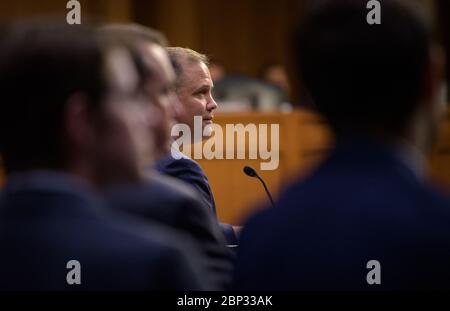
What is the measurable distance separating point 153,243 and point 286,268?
17cm

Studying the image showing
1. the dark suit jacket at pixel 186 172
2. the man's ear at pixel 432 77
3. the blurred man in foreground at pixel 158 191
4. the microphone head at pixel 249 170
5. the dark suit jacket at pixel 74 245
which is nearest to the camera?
the dark suit jacket at pixel 74 245

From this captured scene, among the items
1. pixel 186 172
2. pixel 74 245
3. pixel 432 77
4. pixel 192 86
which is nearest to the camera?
pixel 74 245

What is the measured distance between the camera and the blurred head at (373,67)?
1.09m

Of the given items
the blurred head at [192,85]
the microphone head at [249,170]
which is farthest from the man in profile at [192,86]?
the microphone head at [249,170]

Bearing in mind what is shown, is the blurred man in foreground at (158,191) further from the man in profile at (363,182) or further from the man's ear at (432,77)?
the man's ear at (432,77)

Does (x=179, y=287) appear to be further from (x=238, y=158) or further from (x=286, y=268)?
(x=238, y=158)

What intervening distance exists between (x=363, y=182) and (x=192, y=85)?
6.33 ft

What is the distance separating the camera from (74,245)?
1016 millimetres

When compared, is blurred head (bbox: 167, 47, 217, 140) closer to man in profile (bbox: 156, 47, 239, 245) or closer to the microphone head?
man in profile (bbox: 156, 47, 239, 245)

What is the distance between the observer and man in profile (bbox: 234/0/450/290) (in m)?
1.03

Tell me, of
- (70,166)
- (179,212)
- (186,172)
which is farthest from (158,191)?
Result: (186,172)

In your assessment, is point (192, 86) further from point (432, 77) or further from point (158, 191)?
point (432, 77)

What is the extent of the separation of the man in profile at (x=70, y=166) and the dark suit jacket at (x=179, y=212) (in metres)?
0.13

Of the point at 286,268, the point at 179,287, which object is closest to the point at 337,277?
the point at 286,268
